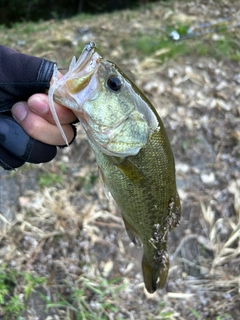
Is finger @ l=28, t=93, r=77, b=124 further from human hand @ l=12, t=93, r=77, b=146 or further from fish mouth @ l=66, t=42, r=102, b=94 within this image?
fish mouth @ l=66, t=42, r=102, b=94

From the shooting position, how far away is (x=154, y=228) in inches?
69.4

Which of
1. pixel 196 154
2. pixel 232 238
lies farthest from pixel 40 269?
pixel 196 154

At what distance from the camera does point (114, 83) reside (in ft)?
4.71

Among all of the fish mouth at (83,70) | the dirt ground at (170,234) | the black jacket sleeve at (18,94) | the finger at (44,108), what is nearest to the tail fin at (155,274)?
the dirt ground at (170,234)

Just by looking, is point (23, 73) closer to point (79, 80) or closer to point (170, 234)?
point (79, 80)

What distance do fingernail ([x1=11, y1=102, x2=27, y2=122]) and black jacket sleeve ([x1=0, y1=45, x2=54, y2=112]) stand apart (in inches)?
2.7

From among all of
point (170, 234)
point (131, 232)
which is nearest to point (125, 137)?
point (131, 232)

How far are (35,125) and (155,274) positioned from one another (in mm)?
1078

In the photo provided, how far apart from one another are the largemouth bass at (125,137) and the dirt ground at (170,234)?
38.3 inches

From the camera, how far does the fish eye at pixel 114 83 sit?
1.42 meters

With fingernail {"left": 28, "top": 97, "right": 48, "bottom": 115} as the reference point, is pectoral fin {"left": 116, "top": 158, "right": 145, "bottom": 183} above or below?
below

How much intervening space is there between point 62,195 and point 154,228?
1.29 m

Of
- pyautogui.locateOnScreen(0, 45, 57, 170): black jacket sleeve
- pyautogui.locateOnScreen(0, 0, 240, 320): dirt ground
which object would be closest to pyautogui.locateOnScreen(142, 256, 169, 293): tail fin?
pyautogui.locateOnScreen(0, 0, 240, 320): dirt ground

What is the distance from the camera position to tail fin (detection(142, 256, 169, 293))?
1948 millimetres
